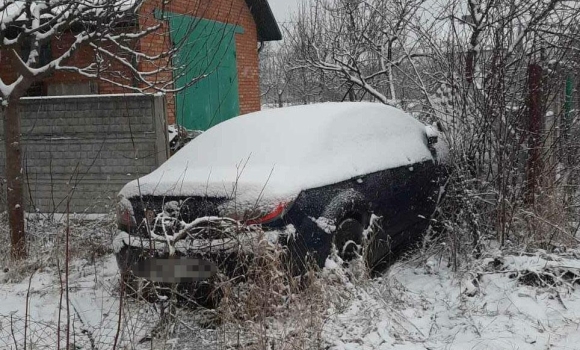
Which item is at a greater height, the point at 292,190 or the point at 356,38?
the point at 356,38

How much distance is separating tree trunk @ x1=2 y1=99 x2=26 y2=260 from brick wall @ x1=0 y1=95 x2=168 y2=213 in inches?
49.1

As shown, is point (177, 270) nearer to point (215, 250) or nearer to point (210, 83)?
point (215, 250)

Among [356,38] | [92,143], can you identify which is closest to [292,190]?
[92,143]

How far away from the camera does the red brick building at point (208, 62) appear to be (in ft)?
30.8

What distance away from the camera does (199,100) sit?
11742mm

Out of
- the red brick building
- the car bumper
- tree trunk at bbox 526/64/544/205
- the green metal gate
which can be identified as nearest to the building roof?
the red brick building

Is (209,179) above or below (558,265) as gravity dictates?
above

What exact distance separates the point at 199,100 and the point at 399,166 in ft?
25.5

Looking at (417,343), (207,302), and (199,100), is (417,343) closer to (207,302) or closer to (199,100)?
(207,302)

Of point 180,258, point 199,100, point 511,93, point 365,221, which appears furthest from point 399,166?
point 199,100

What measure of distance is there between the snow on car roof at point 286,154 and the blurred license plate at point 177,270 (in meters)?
Result: 0.46

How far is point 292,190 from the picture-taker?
11.4ft

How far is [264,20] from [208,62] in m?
4.11

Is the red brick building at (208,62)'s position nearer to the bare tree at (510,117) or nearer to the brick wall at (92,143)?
the brick wall at (92,143)
